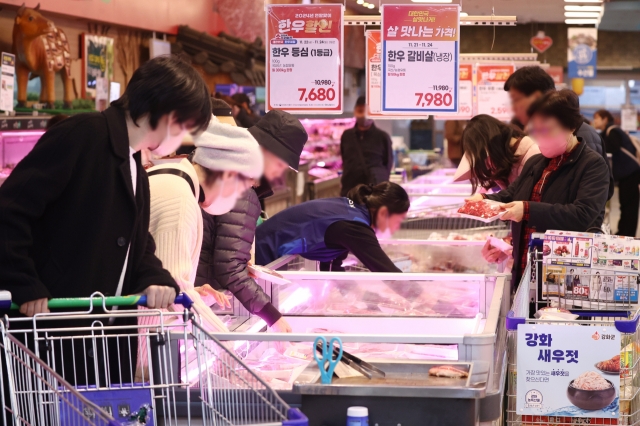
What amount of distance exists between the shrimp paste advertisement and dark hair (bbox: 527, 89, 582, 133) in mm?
1392

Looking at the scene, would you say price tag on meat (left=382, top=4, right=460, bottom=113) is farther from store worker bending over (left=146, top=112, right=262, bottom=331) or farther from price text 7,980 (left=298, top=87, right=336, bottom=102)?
store worker bending over (left=146, top=112, right=262, bottom=331)

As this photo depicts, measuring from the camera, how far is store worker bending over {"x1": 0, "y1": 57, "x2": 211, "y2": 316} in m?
2.27

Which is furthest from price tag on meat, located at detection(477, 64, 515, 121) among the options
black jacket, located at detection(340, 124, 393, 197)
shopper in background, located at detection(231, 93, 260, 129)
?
shopper in background, located at detection(231, 93, 260, 129)

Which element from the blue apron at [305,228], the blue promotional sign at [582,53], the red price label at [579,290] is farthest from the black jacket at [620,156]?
the red price label at [579,290]

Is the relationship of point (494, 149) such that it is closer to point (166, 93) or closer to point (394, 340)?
point (394, 340)

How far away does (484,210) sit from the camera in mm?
4055

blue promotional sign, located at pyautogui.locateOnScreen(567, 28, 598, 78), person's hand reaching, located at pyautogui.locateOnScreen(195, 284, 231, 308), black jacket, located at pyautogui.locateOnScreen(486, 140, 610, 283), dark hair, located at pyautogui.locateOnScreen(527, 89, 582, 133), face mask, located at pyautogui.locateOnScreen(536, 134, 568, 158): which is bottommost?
person's hand reaching, located at pyautogui.locateOnScreen(195, 284, 231, 308)

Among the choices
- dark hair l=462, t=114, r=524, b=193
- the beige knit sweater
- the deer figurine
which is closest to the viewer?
the beige knit sweater

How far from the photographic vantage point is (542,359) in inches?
106

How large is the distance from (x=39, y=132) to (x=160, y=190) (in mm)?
4946

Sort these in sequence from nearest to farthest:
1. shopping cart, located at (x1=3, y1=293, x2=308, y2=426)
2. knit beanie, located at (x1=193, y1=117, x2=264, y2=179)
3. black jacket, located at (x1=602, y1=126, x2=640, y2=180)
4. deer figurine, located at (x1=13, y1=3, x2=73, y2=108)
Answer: shopping cart, located at (x1=3, y1=293, x2=308, y2=426) < knit beanie, located at (x1=193, y1=117, x2=264, y2=179) < deer figurine, located at (x1=13, y1=3, x2=73, y2=108) < black jacket, located at (x1=602, y1=126, x2=640, y2=180)

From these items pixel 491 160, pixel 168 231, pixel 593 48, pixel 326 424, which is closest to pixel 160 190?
pixel 168 231

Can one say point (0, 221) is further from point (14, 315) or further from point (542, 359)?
point (542, 359)

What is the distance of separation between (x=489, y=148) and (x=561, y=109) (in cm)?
95
